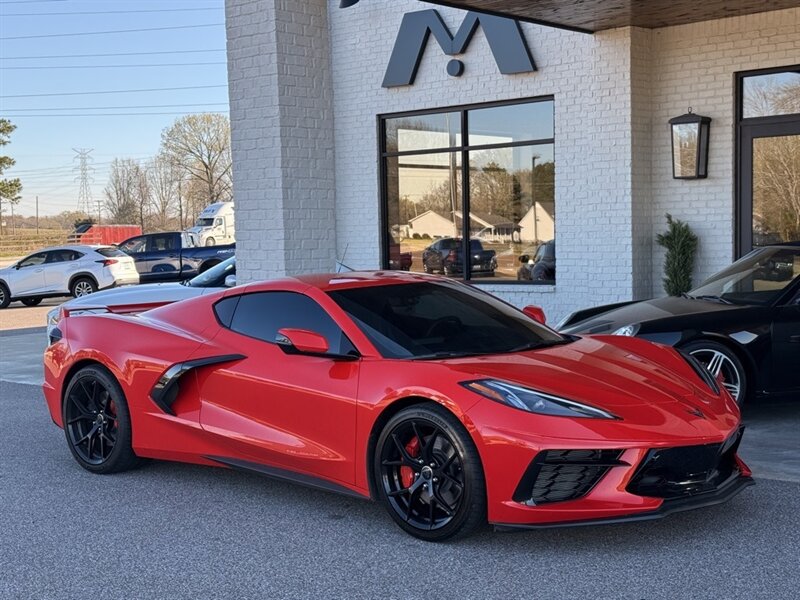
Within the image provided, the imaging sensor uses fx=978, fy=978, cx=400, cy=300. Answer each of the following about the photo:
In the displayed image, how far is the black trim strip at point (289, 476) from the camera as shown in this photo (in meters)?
5.31

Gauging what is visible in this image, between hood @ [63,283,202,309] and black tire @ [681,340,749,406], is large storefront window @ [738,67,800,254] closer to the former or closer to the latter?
black tire @ [681,340,749,406]

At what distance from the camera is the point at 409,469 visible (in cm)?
504

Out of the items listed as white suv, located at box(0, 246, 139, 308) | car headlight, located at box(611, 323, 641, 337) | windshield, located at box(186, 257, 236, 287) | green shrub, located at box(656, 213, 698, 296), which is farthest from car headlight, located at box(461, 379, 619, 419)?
white suv, located at box(0, 246, 139, 308)

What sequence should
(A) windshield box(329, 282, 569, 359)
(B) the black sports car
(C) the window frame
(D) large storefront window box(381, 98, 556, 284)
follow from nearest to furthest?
(A) windshield box(329, 282, 569, 359) → (B) the black sports car → (C) the window frame → (D) large storefront window box(381, 98, 556, 284)

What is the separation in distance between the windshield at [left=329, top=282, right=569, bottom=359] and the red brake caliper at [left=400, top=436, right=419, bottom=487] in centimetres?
50

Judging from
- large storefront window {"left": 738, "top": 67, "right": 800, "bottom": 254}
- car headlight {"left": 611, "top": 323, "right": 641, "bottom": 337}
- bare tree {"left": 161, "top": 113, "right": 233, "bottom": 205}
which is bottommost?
car headlight {"left": 611, "top": 323, "right": 641, "bottom": 337}

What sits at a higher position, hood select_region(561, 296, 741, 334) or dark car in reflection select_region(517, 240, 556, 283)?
dark car in reflection select_region(517, 240, 556, 283)

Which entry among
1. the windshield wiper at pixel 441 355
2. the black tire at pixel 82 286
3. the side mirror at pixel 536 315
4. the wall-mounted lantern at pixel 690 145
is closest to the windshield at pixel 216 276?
the wall-mounted lantern at pixel 690 145

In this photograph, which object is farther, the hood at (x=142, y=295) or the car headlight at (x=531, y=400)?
the hood at (x=142, y=295)

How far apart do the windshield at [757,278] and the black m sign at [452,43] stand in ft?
16.6

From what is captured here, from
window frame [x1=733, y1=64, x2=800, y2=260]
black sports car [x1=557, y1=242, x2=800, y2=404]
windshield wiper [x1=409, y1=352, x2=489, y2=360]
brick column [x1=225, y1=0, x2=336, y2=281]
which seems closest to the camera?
windshield wiper [x1=409, y1=352, x2=489, y2=360]

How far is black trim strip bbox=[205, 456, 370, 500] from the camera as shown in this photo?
5309 mm

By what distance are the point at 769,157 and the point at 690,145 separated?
913 millimetres

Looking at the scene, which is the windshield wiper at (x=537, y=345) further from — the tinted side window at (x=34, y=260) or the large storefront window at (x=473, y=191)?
the tinted side window at (x=34, y=260)
